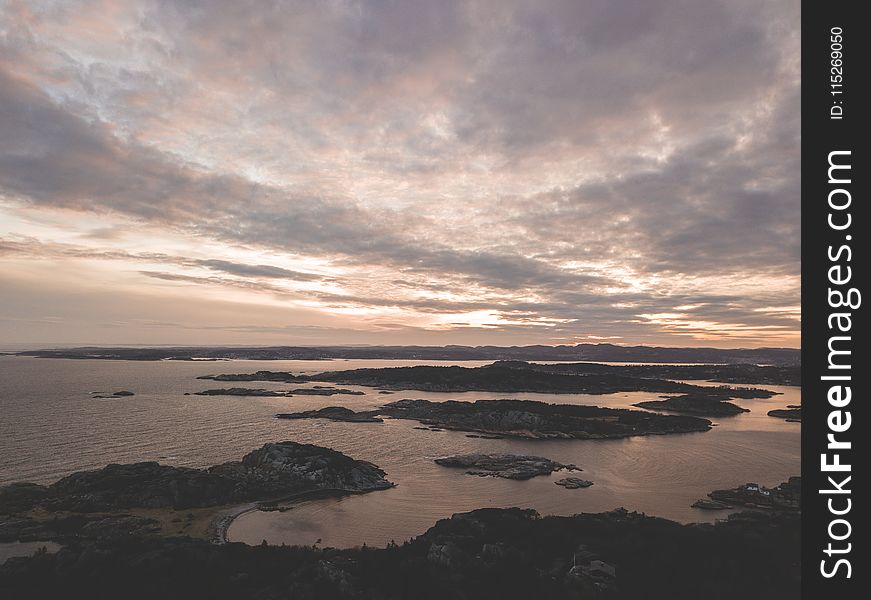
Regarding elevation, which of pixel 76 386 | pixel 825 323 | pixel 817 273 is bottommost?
pixel 76 386

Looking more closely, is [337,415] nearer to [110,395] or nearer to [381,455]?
[381,455]

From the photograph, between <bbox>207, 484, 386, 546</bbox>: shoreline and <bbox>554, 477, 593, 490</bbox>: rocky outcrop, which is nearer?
<bbox>207, 484, 386, 546</bbox>: shoreline

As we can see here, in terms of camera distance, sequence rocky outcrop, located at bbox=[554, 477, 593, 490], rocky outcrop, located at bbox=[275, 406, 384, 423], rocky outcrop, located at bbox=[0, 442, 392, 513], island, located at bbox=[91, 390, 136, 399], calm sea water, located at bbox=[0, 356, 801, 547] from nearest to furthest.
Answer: rocky outcrop, located at bbox=[0, 442, 392, 513] < calm sea water, located at bbox=[0, 356, 801, 547] < rocky outcrop, located at bbox=[554, 477, 593, 490] < rocky outcrop, located at bbox=[275, 406, 384, 423] < island, located at bbox=[91, 390, 136, 399]

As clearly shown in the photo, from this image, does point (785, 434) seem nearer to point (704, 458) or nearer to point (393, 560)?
point (704, 458)

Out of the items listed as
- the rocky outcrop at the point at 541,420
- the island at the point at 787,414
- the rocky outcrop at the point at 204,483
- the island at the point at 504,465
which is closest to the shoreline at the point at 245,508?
the rocky outcrop at the point at 204,483

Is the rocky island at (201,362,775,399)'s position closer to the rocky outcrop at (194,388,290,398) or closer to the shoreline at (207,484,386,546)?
the rocky outcrop at (194,388,290,398)

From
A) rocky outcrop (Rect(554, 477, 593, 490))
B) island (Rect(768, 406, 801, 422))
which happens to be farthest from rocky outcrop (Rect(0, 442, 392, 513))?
island (Rect(768, 406, 801, 422))

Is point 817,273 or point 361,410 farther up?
point 817,273

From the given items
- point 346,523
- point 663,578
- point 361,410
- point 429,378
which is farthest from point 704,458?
point 429,378
